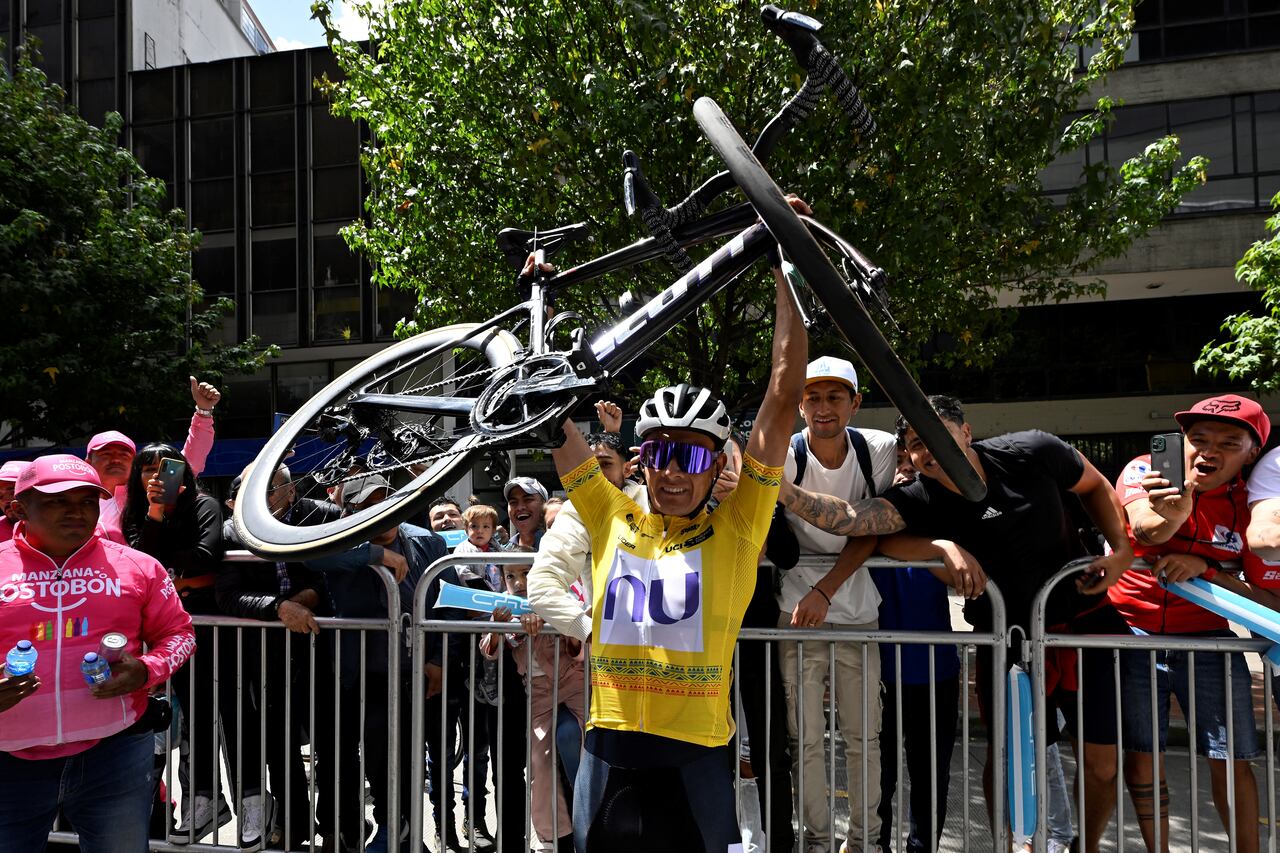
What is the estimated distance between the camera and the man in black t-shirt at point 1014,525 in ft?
11.7

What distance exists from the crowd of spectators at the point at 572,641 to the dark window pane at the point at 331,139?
806 inches

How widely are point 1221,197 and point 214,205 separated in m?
23.9

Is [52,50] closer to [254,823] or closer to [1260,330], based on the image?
[254,823]

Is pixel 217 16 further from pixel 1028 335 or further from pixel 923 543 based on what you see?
pixel 923 543

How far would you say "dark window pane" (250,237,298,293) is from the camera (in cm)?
2380

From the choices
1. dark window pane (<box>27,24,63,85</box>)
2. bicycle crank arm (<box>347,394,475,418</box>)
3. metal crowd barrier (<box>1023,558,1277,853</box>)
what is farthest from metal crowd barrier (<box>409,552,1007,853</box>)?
dark window pane (<box>27,24,63,85</box>)

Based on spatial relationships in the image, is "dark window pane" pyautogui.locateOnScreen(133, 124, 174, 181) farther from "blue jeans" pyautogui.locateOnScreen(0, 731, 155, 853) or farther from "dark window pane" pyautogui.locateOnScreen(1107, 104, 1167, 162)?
"blue jeans" pyautogui.locateOnScreen(0, 731, 155, 853)

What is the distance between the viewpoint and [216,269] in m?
24.4

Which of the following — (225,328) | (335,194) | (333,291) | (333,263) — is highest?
(335,194)

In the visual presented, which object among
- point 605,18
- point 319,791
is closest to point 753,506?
point 319,791

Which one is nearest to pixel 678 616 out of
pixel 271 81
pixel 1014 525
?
pixel 1014 525

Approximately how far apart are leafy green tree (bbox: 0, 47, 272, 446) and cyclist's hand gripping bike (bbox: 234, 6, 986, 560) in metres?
14.1

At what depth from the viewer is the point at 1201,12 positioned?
58.5 feet

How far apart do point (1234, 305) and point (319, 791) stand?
71.3ft
